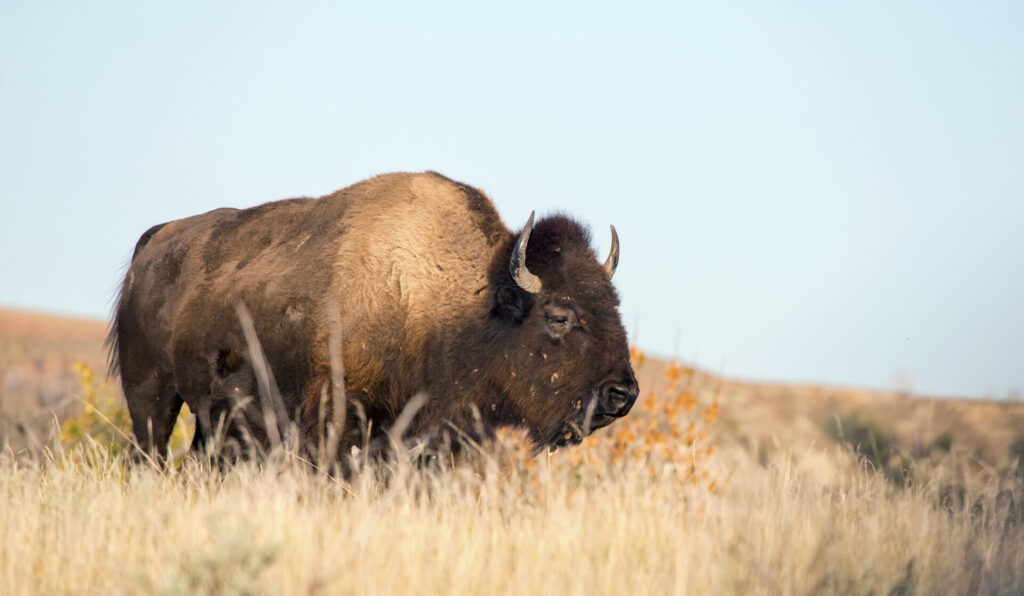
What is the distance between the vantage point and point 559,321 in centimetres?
672

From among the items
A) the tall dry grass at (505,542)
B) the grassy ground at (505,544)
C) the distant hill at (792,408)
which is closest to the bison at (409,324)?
the tall dry grass at (505,542)

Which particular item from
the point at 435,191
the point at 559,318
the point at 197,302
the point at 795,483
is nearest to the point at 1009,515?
the point at 795,483

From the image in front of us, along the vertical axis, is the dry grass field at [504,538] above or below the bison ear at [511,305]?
below

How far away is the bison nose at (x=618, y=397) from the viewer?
6.37m

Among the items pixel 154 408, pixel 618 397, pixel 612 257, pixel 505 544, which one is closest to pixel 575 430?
pixel 618 397

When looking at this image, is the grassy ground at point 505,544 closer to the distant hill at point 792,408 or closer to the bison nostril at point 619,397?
the bison nostril at point 619,397

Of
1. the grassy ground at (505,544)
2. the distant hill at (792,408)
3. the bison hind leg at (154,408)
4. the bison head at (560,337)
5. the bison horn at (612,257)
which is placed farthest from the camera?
the distant hill at (792,408)

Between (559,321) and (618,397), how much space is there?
690 millimetres

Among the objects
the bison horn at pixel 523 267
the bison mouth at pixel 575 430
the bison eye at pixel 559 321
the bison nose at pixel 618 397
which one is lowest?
the bison mouth at pixel 575 430

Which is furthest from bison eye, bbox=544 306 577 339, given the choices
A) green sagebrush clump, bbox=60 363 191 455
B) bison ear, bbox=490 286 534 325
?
green sagebrush clump, bbox=60 363 191 455

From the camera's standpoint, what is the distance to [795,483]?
5828 mm

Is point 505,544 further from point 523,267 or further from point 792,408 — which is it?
point 792,408

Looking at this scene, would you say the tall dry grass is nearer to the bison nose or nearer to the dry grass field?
the dry grass field

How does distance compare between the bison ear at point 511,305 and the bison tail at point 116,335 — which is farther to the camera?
the bison tail at point 116,335
